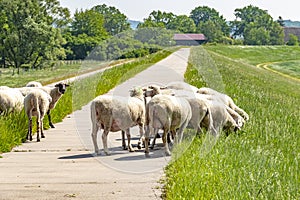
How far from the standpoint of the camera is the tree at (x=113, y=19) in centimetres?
2377

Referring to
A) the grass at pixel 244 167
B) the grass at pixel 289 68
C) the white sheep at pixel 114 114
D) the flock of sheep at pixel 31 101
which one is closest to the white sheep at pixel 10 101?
the flock of sheep at pixel 31 101

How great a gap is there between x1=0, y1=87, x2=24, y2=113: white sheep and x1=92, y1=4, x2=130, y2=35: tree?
8.34m

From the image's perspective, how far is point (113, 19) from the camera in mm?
28797

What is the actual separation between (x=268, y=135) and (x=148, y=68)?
139 inches

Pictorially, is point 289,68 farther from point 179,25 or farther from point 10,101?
point 10,101

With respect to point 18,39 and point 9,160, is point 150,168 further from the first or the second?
point 18,39

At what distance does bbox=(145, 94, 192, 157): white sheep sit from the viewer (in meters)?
10.3

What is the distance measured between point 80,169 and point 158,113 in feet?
5.44

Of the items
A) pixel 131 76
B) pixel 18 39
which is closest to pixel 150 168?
pixel 131 76

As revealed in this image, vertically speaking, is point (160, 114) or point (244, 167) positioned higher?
point (160, 114)

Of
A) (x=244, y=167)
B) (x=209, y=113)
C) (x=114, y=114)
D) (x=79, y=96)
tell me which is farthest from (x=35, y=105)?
(x=244, y=167)

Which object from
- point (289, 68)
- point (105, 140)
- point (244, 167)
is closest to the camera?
point (244, 167)

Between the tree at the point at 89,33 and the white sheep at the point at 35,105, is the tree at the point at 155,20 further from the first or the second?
the tree at the point at 89,33

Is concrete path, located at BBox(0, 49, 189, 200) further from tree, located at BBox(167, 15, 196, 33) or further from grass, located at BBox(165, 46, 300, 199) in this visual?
tree, located at BBox(167, 15, 196, 33)
